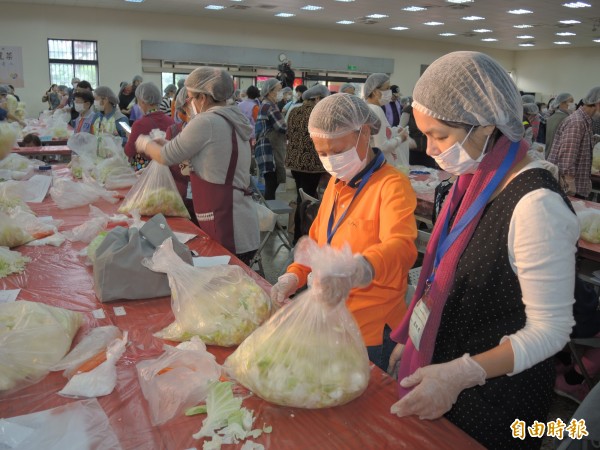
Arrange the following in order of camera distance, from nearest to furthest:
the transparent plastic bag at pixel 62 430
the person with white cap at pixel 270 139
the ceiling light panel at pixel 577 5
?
the transparent plastic bag at pixel 62 430, the person with white cap at pixel 270 139, the ceiling light panel at pixel 577 5

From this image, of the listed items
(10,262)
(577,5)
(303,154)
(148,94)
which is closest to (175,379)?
(10,262)

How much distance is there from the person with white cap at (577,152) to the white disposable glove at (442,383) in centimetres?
469

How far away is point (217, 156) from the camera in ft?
8.93

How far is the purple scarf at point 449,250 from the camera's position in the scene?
1.18 meters

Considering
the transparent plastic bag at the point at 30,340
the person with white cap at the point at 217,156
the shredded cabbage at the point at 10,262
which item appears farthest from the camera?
the person with white cap at the point at 217,156

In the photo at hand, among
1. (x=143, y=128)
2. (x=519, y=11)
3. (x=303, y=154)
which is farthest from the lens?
(x=519, y=11)

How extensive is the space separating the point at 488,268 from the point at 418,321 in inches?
10.7

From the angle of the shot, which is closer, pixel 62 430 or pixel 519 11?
pixel 62 430

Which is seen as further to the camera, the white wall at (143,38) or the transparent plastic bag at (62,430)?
the white wall at (143,38)

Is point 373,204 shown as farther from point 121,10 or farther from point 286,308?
point 121,10

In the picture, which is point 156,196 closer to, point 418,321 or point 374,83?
point 418,321

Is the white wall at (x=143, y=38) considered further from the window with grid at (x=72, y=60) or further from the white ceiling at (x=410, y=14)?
the white ceiling at (x=410, y=14)

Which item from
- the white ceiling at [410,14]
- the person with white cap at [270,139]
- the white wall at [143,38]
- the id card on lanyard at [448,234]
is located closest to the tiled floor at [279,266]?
the person with white cap at [270,139]

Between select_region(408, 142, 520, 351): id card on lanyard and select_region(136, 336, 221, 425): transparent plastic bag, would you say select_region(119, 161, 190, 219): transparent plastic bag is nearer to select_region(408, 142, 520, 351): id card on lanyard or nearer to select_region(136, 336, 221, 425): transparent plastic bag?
select_region(136, 336, 221, 425): transparent plastic bag
